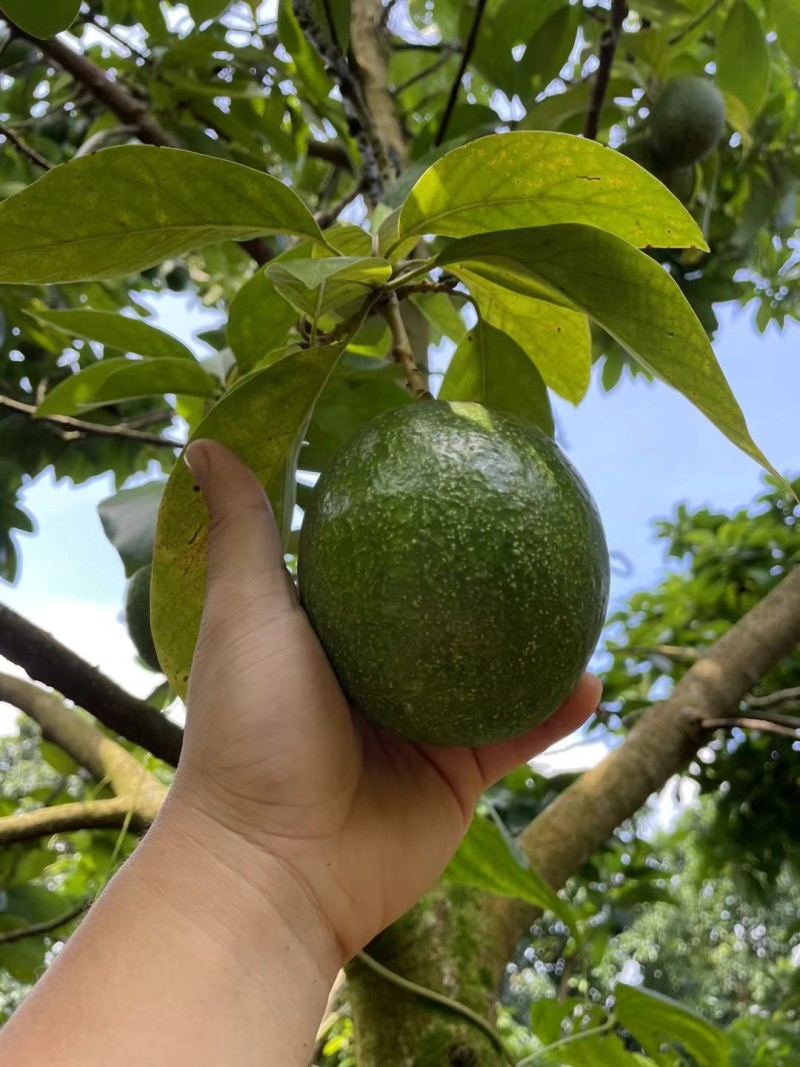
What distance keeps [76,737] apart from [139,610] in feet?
1.19

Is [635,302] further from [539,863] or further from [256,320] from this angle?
[539,863]

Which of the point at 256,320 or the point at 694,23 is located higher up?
the point at 694,23

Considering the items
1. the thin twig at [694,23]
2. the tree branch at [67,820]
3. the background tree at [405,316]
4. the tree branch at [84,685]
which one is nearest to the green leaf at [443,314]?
the background tree at [405,316]

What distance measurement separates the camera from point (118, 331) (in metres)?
0.98

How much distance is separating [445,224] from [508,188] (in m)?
0.06

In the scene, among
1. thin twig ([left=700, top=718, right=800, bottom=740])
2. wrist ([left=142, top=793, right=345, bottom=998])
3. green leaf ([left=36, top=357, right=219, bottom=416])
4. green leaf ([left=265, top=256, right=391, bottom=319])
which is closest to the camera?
green leaf ([left=265, top=256, right=391, bottom=319])

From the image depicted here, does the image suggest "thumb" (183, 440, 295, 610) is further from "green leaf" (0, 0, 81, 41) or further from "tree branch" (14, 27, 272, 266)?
"tree branch" (14, 27, 272, 266)

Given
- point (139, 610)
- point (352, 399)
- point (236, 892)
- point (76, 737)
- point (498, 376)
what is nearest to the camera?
point (236, 892)

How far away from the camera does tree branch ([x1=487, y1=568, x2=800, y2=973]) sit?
4.19ft

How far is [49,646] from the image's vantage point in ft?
3.13

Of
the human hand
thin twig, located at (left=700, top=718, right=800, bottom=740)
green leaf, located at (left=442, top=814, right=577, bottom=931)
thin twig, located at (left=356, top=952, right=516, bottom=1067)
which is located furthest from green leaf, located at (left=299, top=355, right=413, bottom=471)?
thin twig, located at (left=700, top=718, right=800, bottom=740)

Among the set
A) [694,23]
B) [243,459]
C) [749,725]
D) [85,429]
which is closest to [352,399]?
[243,459]

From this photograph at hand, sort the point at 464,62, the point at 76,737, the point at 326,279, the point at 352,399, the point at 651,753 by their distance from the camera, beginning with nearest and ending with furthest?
the point at 326,279 < the point at 352,399 < the point at 464,62 < the point at 76,737 < the point at 651,753

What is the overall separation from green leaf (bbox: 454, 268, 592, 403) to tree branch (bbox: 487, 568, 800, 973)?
2.36 feet
